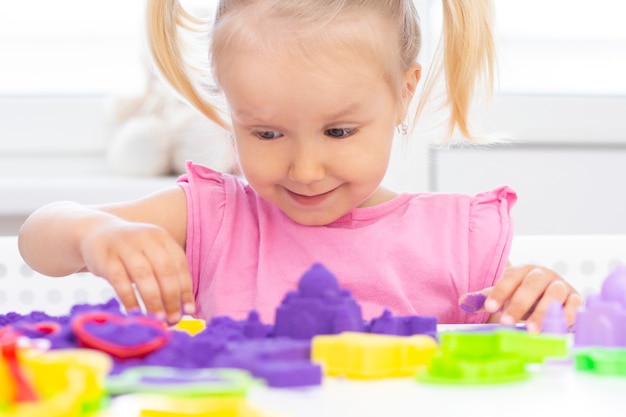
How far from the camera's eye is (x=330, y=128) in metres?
0.79

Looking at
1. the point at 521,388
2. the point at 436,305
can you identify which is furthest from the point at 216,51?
the point at 521,388

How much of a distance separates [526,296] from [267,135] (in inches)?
10.6

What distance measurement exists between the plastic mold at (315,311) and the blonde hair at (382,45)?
38 centimetres

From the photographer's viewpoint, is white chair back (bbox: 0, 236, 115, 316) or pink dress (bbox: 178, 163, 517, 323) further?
white chair back (bbox: 0, 236, 115, 316)

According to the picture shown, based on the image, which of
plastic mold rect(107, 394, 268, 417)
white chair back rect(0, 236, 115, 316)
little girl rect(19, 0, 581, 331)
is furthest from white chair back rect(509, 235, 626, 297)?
plastic mold rect(107, 394, 268, 417)

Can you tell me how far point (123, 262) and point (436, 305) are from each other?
41 cm

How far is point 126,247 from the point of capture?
0.68 meters

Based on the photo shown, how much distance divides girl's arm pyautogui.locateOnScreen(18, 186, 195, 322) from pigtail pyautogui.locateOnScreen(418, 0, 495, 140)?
1.08 ft

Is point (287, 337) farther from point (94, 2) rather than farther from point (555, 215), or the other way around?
point (94, 2)

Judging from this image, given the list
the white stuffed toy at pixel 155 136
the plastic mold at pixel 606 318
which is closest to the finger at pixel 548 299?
the plastic mold at pixel 606 318

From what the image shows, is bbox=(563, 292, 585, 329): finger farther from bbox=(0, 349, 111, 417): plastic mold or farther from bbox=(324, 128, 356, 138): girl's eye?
bbox=(0, 349, 111, 417): plastic mold

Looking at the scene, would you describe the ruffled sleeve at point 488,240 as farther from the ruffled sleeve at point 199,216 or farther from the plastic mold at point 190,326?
the plastic mold at point 190,326

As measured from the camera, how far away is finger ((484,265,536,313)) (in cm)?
72

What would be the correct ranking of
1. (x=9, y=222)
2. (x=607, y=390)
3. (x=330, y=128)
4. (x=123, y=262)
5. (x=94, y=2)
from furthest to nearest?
1. (x=94, y=2)
2. (x=9, y=222)
3. (x=330, y=128)
4. (x=123, y=262)
5. (x=607, y=390)
